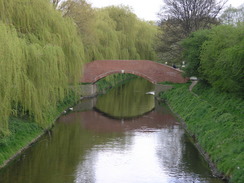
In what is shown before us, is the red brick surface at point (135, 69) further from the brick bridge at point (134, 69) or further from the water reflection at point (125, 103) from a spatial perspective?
the water reflection at point (125, 103)

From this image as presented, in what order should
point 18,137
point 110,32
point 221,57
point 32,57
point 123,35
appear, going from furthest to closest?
point 123,35, point 110,32, point 221,57, point 18,137, point 32,57

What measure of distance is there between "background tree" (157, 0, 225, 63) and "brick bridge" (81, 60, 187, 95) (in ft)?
11.0

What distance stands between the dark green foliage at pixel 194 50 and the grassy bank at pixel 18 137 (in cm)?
1707

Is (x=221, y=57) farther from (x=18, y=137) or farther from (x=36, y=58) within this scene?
(x=18, y=137)

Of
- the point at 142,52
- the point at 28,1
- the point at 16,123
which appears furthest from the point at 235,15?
the point at 16,123

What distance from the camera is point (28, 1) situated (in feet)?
74.2

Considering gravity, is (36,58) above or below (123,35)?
below

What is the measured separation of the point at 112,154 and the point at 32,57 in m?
6.05

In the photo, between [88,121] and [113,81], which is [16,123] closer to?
[88,121]

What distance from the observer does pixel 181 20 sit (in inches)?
1722

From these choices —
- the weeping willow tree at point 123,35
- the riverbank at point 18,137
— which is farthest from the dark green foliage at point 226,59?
the weeping willow tree at point 123,35

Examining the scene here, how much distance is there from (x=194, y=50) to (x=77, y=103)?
11.4 meters

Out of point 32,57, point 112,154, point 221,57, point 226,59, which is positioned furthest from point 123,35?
point 112,154

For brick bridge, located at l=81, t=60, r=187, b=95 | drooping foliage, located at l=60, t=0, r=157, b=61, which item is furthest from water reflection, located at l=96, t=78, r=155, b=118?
drooping foliage, located at l=60, t=0, r=157, b=61
